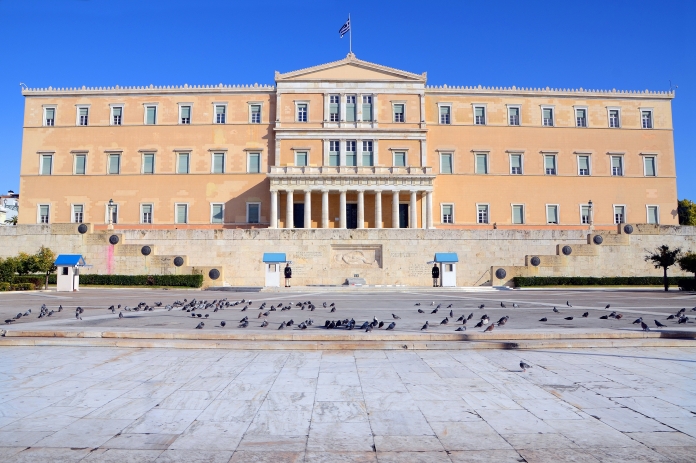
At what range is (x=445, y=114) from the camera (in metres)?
51.7

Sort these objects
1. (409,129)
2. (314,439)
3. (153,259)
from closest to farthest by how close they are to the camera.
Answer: (314,439), (153,259), (409,129)

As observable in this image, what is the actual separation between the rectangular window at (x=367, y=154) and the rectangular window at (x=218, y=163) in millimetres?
14089

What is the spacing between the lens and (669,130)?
52.7 meters

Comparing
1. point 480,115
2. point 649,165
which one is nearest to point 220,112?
point 480,115

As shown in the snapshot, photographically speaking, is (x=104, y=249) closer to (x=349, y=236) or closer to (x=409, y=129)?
(x=349, y=236)

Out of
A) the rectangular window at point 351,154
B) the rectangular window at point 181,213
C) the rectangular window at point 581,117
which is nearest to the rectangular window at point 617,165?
the rectangular window at point 581,117

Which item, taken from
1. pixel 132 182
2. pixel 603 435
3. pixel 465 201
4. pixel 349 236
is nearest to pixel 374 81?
pixel 465 201

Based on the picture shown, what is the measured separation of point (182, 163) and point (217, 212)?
20.6 ft

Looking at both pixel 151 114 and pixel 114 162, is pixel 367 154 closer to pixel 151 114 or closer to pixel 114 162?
pixel 151 114

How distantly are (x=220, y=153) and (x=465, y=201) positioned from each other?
24920mm

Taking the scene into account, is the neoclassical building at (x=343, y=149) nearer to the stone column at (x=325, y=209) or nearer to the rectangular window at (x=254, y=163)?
the rectangular window at (x=254, y=163)

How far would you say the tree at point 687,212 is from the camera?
65887 mm

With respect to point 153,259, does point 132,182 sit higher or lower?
higher

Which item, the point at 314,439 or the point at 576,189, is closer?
the point at 314,439
